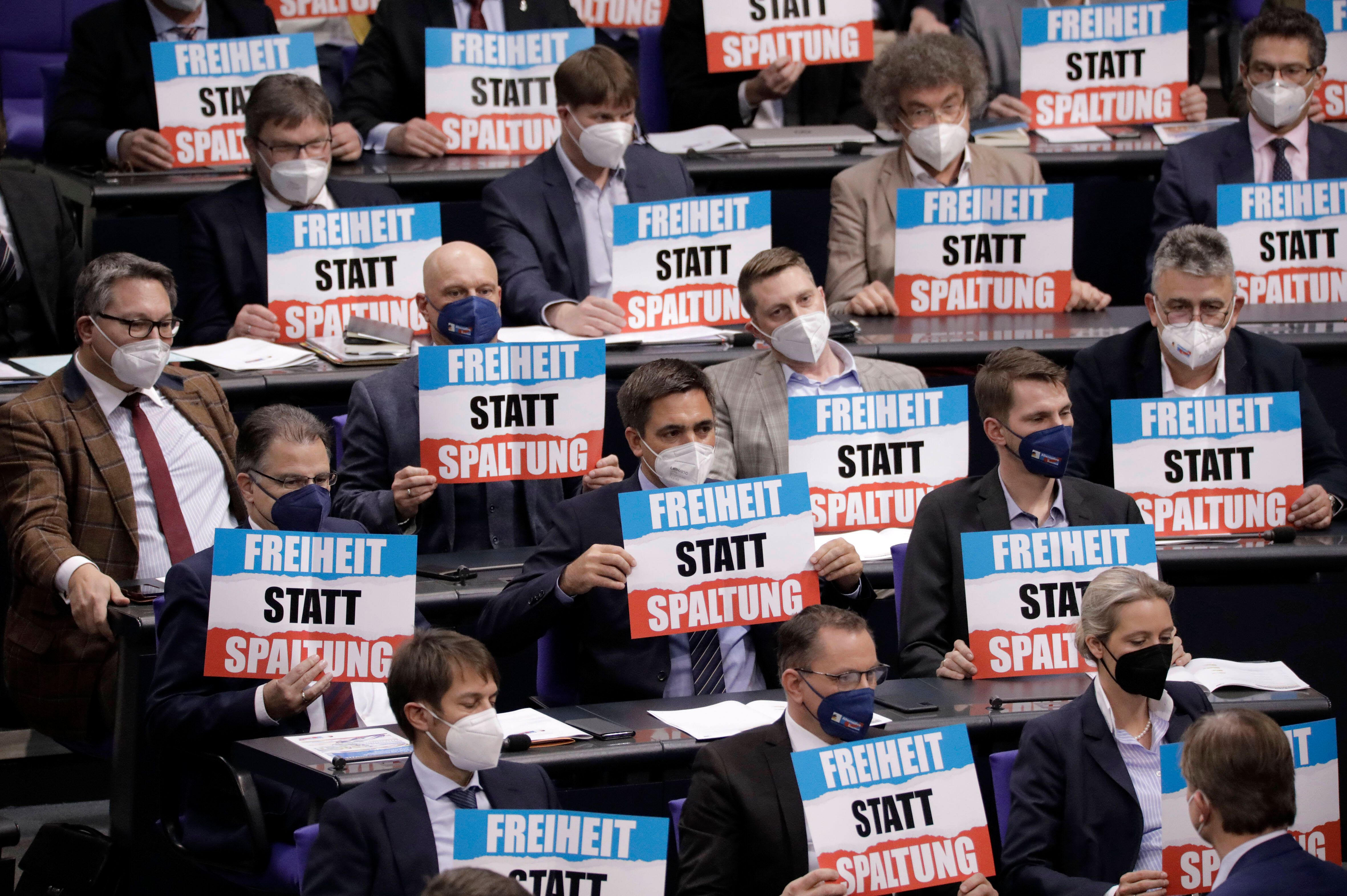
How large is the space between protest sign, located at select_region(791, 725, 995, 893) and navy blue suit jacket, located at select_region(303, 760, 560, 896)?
80 centimetres

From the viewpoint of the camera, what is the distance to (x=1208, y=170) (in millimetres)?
7020

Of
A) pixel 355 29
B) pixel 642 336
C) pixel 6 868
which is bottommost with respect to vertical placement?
pixel 6 868

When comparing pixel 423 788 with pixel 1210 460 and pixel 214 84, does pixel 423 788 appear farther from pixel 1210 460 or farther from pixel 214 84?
pixel 214 84

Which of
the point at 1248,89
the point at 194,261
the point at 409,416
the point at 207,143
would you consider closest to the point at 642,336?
the point at 409,416

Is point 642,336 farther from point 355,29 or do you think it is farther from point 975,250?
point 355,29

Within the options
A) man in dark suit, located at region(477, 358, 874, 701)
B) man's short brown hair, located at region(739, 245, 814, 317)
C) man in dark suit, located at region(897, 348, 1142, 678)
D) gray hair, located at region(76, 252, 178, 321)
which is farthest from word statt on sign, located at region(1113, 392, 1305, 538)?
gray hair, located at region(76, 252, 178, 321)

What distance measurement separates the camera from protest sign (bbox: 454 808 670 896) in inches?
146

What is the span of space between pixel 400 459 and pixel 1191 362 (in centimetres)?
241

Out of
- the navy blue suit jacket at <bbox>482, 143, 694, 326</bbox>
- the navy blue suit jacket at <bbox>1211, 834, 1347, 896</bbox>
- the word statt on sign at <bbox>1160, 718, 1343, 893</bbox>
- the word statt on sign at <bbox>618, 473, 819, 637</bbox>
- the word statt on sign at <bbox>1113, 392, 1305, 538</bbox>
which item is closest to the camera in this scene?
the navy blue suit jacket at <bbox>1211, 834, 1347, 896</bbox>

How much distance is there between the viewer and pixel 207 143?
727cm

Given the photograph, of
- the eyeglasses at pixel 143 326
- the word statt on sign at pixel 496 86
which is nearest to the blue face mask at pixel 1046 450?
the eyeglasses at pixel 143 326

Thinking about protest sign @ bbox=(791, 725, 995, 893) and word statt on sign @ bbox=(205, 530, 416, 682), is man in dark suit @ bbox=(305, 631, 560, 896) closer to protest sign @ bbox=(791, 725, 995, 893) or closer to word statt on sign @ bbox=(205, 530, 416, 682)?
word statt on sign @ bbox=(205, 530, 416, 682)

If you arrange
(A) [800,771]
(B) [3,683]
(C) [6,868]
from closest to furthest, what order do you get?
(A) [800,771], (C) [6,868], (B) [3,683]

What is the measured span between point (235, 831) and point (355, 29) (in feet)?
16.3
